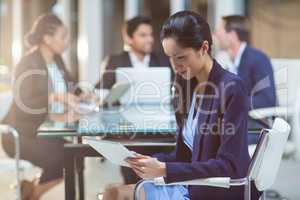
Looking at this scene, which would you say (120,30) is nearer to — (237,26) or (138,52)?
(138,52)

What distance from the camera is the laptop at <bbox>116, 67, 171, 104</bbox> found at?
11.6ft

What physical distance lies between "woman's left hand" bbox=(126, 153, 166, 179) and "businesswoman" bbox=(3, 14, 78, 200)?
4.96 feet

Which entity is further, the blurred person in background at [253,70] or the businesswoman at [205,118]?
the blurred person in background at [253,70]

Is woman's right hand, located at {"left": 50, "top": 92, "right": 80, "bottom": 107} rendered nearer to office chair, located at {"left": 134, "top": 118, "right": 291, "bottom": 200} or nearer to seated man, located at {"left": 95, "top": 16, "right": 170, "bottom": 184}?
seated man, located at {"left": 95, "top": 16, "right": 170, "bottom": 184}

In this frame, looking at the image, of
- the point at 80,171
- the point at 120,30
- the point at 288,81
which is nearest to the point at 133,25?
the point at 288,81

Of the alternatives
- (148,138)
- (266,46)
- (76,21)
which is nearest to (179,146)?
(148,138)

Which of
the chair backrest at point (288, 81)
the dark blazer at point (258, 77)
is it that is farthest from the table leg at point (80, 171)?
the chair backrest at point (288, 81)

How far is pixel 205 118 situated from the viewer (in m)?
1.97

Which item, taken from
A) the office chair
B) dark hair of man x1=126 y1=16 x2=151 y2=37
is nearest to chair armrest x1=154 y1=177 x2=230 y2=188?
the office chair

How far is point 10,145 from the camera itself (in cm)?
351

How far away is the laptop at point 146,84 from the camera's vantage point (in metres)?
3.53

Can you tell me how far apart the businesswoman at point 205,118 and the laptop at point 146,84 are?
145 centimetres

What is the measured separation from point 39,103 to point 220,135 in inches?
65.8

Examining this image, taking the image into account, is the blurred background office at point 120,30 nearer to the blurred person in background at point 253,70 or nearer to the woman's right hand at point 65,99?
the blurred person in background at point 253,70
